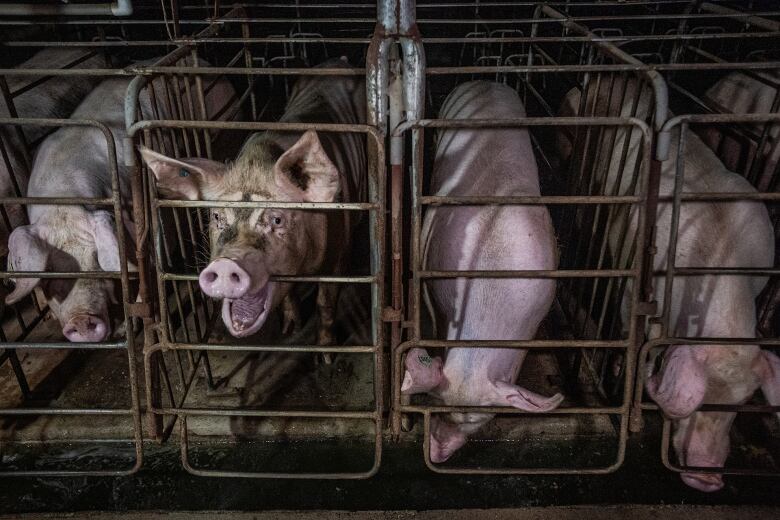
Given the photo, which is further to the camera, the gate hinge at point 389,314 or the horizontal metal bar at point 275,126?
the gate hinge at point 389,314

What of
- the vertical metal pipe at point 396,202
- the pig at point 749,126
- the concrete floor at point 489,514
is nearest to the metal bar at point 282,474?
the concrete floor at point 489,514

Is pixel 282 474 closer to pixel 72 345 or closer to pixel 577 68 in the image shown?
pixel 72 345

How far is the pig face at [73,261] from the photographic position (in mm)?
3299

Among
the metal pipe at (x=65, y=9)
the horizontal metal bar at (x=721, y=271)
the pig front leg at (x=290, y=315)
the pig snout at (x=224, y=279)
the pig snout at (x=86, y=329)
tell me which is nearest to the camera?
the pig snout at (x=224, y=279)

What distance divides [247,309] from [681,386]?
1982 millimetres

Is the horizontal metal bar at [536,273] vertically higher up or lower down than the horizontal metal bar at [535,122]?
lower down

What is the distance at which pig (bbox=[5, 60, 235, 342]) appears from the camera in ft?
10.9

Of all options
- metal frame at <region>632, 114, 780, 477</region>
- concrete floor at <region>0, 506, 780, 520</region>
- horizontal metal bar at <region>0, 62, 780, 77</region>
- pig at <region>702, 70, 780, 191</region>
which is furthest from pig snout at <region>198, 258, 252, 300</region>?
pig at <region>702, 70, 780, 191</region>

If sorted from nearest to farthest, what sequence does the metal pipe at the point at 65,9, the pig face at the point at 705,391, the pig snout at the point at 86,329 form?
the pig face at the point at 705,391
the metal pipe at the point at 65,9
the pig snout at the point at 86,329

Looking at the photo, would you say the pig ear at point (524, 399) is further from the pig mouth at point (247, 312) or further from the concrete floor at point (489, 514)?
the pig mouth at point (247, 312)

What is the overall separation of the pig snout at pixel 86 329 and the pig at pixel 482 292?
1652mm

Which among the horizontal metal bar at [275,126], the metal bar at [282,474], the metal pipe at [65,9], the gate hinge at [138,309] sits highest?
the metal pipe at [65,9]

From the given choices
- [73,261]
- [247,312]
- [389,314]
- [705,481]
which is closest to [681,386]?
[705,481]

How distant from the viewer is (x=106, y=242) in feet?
11.0
